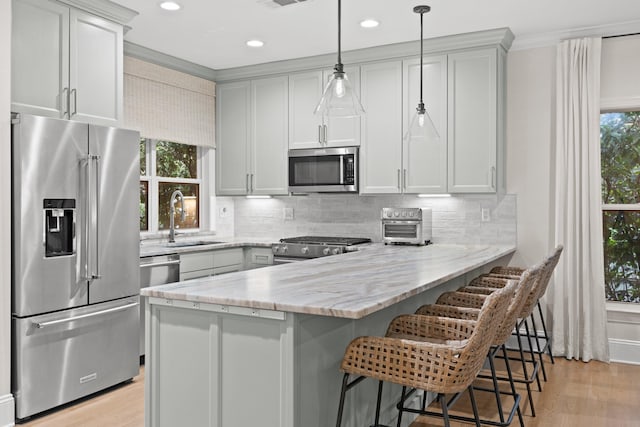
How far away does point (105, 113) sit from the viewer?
3771 mm

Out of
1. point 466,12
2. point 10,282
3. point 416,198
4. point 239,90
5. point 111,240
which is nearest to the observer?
point 10,282

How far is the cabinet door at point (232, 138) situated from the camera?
18.0 feet

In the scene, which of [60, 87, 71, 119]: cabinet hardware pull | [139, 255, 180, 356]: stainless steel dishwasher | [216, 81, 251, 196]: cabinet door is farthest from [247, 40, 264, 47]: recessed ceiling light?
[139, 255, 180, 356]: stainless steel dishwasher

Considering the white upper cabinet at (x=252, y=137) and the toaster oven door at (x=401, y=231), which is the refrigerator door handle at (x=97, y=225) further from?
the toaster oven door at (x=401, y=231)

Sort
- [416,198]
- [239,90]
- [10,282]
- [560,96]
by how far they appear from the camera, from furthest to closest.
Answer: [239,90] → [416,198] → [560,96] → [10,282]

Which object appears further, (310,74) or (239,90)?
(239,90)

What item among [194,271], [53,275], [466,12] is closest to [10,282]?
[53,275]

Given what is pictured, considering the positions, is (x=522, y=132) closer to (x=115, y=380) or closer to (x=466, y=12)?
(x=466, y=12)

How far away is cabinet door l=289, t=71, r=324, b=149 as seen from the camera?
16.7 feet

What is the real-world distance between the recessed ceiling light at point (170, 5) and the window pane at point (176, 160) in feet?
5.41

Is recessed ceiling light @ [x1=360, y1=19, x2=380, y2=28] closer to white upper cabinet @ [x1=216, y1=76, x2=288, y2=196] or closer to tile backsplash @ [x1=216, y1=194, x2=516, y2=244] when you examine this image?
white upper cabinet @ [x1=216, y1=76, x2=288, y2=196]

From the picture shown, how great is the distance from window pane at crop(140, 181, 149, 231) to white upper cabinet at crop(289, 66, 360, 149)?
1.39m

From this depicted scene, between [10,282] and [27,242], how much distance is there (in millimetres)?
238
